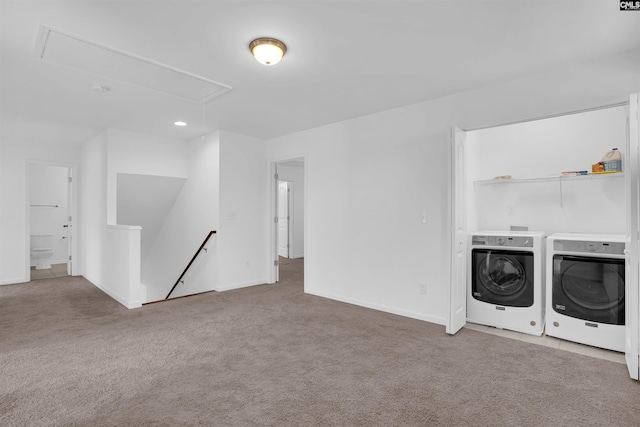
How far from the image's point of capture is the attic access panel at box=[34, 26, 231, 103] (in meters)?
2.44

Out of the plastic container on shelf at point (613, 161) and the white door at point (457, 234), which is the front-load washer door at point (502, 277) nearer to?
the white door at point (457, 234)

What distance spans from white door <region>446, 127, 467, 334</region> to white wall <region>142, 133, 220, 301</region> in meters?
3.34

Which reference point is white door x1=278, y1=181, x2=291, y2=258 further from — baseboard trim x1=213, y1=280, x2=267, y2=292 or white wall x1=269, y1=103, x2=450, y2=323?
white wall x1=269, y1=103, x2=450, y2=323

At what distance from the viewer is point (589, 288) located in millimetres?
2969

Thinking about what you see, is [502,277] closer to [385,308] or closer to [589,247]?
[589,247]

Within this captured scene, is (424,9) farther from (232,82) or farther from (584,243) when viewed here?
(584,243)

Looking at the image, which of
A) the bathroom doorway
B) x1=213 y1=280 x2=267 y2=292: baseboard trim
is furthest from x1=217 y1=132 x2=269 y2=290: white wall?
the bathroom doorway

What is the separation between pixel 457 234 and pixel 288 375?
2.05 meters

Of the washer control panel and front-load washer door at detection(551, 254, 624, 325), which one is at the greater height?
the washer control panel

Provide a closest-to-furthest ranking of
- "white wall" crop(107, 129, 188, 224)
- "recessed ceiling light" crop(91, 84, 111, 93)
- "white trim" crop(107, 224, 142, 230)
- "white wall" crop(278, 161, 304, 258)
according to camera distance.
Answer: "recessed ceiling light" crop(91, 84, 111, 93), "white trim" crop(107, 224, 142, 230), "white wall" crop(107, 129, 188, 224), "white wall" crop(278, 161, 304, 258)

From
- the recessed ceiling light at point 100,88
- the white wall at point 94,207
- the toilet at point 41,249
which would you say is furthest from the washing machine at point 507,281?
the toilet at point 41,249

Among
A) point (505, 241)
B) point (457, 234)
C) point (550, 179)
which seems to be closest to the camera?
point (457, 234)

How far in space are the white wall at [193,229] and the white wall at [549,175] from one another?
3.65 m

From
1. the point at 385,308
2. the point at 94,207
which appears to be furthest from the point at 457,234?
the point at 94,207
